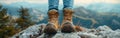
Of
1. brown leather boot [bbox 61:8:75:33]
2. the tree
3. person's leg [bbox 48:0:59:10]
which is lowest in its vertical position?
brown leather boot [bbox 61:8:75:33]

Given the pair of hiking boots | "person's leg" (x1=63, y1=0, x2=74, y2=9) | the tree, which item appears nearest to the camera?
"person's leg" (x1=63, y1=0, x2=74, y2=9)

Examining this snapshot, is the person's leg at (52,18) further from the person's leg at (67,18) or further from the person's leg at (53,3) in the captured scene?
the person's leg at (67,18)

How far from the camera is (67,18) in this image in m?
9.04

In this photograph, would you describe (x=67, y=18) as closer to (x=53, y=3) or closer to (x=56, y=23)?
(x=56, y=23)

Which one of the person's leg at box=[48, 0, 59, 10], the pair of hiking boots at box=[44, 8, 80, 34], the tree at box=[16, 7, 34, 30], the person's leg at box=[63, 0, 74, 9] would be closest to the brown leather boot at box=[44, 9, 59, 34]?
the pair of hiking boots at box=[44, 8, 80, 34]

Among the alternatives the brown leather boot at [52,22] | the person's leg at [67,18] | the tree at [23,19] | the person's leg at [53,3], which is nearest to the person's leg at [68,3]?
the person's leg at [67,18]

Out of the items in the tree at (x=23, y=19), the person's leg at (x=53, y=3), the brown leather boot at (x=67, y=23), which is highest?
the tree at (x=23, y=19)

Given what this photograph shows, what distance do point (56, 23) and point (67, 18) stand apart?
1.03 ft

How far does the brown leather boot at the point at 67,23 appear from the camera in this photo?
877 centimetres

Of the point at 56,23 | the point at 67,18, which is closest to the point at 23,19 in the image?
the point at 56,23

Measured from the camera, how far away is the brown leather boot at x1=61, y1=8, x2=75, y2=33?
28.8 ft

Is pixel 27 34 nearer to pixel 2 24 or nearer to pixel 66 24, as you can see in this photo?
pixel 66 24

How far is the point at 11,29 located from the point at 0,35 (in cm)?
216

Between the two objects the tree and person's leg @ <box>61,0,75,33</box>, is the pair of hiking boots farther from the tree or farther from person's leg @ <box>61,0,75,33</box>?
the tree
